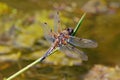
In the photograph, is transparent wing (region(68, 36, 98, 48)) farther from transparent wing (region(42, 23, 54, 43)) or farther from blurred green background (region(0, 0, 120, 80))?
blurred green background (region(0, 0, 120, 80))

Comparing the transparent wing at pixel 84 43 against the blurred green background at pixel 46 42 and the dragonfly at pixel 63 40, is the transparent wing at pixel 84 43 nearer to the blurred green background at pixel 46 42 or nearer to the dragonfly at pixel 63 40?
the dragonfly at pixel 63 40

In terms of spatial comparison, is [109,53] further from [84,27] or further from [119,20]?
[119,20]

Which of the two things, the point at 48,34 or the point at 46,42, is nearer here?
the point at 48,34

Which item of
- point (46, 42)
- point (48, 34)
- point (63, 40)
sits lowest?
point (63, 40)


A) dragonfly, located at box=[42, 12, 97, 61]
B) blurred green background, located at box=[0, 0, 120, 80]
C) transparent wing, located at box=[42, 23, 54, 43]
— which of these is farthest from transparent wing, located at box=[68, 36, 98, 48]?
blurred green background, located at box=[0, 0, 120, 80]

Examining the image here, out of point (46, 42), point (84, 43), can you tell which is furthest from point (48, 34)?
point (46, 42)

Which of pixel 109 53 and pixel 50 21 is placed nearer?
pixel 109 53

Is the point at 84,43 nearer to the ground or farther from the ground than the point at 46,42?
nearer to the ground

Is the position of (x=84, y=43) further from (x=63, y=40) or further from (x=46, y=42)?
(x=46, y=42)

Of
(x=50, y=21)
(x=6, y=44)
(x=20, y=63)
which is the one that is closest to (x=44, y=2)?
(x=50, y=21)

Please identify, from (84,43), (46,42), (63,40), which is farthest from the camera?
(46,42)
